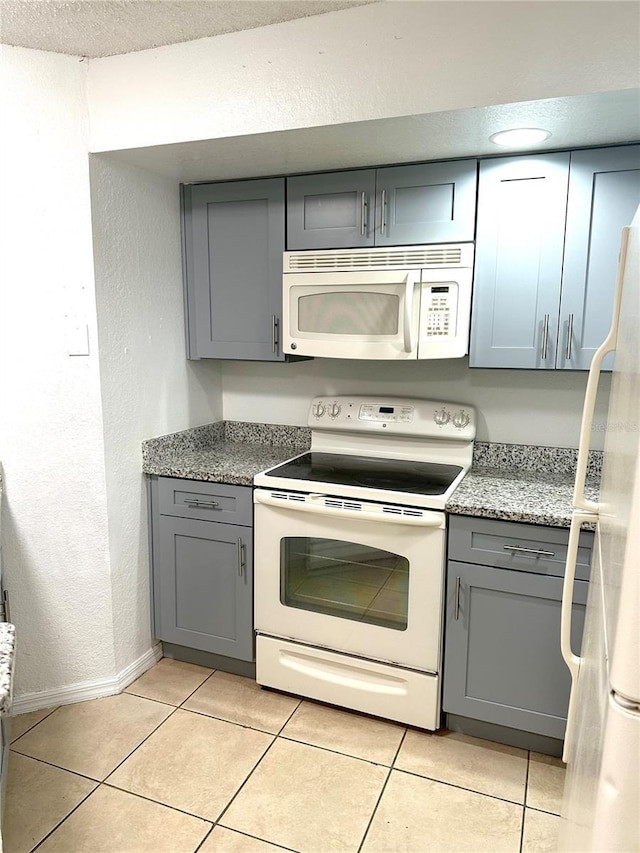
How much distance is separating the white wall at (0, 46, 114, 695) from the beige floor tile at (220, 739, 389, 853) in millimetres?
840

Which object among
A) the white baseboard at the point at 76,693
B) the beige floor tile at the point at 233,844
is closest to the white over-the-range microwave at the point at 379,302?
the white baseboard at the point at 76,693

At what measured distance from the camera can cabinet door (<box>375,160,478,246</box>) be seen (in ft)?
7.13

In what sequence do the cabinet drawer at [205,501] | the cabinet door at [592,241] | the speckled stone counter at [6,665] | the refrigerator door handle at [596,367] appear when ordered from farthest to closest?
the cabinet drawer at [205,501]
the cabinet door at [592,241]
the refrigerator door handle at [596,367]
the speckled stone counter at [6,665]

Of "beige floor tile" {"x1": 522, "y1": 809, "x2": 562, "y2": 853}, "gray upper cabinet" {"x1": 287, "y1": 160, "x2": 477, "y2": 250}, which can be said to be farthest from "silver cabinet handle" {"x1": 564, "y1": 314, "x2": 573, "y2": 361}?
"beige floor tile" {"x1": 522, "y1": 809, "x2": 562, "y2": 853}

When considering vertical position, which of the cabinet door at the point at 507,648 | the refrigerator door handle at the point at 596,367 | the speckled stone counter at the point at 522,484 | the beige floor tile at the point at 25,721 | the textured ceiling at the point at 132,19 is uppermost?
the textured ceiling at the point at 132,19

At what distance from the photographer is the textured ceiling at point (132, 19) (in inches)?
68.1

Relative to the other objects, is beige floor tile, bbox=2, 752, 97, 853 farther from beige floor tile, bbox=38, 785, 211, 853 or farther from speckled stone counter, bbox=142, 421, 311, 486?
speckled stone counter, bbox=142, 421, 311, 486

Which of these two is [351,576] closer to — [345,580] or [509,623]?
[345,580]

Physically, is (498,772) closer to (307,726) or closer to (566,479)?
(307,726)

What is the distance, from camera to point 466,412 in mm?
2504

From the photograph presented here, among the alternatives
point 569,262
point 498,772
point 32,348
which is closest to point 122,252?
point 32,348

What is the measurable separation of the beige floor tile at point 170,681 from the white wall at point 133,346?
0.12 metres

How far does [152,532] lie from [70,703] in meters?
0.73

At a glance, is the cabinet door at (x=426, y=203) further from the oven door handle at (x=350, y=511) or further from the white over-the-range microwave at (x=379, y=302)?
the oven door handle at (x=350, y=511)
